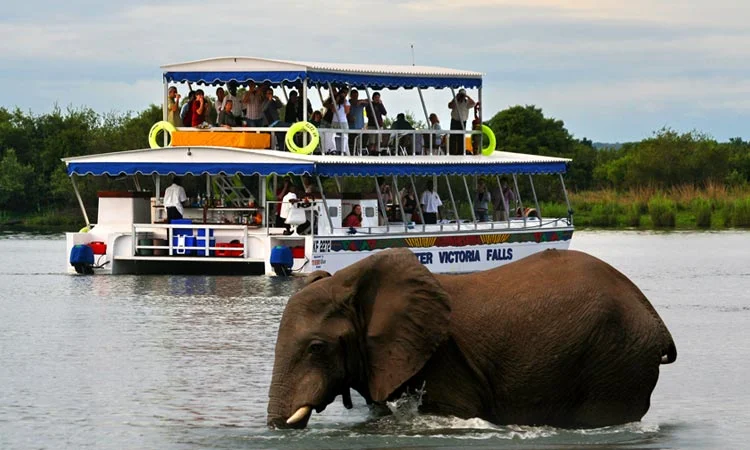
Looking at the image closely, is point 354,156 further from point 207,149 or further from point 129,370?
point 129,370

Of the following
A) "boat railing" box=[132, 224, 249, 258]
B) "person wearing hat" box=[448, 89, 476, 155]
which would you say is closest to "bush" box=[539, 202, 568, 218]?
"person wearing hat" box=[448, 89, 476, 155]

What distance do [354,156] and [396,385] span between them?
2002 centimetres

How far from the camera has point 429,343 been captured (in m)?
11.2

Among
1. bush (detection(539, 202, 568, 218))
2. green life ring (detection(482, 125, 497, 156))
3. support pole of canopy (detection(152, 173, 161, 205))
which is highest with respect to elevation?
green life ring (detection(482, 125, 497, 156))

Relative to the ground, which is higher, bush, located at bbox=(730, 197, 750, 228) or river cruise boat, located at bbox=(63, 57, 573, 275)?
river cruise boat, located at bbox=(63, 57, 573, 275)

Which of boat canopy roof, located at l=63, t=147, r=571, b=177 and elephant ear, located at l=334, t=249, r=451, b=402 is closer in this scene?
elephant ear, located at l=334, t=249, r=451, b=402

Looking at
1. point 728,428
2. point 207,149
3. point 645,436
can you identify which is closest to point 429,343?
point 645,436

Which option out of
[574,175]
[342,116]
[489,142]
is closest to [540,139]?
[574,175]

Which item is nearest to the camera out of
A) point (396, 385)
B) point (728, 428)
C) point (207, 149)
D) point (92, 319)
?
point (396, 385)

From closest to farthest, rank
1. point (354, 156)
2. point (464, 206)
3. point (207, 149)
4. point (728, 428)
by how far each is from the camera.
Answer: point (728, 428)
point (207, 149)
point (354, 156)
point (464, 206)

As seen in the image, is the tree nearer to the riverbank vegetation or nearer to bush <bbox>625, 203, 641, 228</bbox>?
the riverbank vegetation

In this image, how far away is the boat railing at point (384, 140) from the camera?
101 ft

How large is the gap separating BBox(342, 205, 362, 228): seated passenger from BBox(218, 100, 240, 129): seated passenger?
12.3 feet

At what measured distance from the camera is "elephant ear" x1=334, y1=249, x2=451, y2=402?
11.1m
